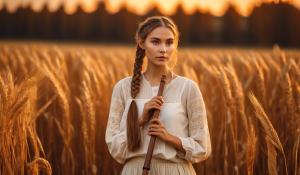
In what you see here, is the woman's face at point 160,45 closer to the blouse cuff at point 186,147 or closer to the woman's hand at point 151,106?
the woman's hand at point 151,106

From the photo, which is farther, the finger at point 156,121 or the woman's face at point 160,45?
the woman's face at point 160,45

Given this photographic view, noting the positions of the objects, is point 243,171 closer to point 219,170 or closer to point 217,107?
point 219,170

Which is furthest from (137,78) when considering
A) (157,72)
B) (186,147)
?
(186,147)

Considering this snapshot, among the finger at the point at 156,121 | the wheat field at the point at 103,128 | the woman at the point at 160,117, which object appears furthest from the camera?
the wheat field at the point at 103,128

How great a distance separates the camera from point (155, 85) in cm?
304

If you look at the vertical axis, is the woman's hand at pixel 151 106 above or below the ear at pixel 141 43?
below

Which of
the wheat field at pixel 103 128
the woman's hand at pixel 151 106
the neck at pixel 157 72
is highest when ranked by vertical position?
the neck at pixel 157 72

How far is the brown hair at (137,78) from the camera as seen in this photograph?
2.93 metres

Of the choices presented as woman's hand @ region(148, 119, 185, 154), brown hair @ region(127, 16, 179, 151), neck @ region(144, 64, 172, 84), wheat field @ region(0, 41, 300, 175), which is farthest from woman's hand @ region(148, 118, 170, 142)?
wheat field @ region(0, 41, 300, 175)

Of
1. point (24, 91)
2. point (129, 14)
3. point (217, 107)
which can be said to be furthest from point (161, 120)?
point (129, 14)

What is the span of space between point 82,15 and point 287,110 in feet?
231

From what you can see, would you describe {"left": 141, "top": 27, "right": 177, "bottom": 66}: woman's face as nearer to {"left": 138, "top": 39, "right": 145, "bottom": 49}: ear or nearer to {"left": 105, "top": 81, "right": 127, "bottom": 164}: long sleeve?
{"left": 138, "top": 39, "right": 145, "bottom": 49}: ear

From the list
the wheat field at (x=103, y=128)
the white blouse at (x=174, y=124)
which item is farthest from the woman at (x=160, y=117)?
the wheat field at (x=103, y=128)

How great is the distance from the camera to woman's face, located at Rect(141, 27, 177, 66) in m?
2.97
